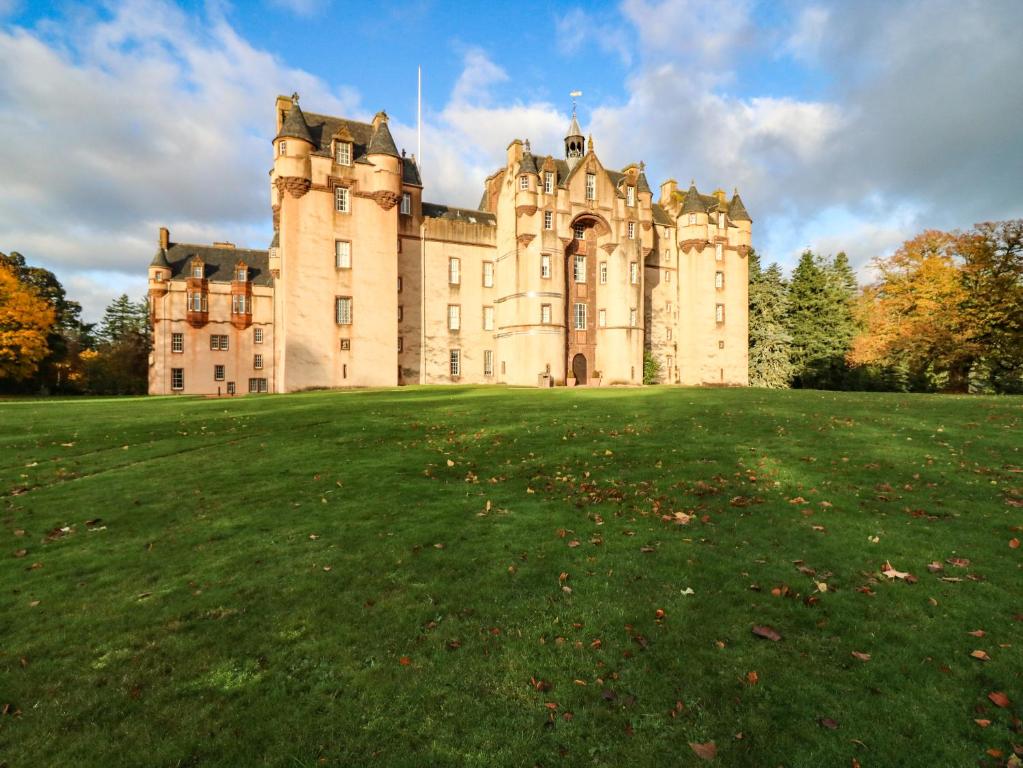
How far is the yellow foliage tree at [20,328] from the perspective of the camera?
49.4 metres

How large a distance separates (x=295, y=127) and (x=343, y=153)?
4.20m

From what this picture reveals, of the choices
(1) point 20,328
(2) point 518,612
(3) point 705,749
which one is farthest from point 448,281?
(3) point 705,749

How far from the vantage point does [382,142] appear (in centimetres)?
4631

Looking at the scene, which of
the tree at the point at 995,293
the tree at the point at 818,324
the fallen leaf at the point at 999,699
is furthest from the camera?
the tree at the point at 818,324

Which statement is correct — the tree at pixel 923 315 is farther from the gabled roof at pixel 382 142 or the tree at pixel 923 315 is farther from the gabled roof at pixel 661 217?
the gabled roof at pixel 382 142

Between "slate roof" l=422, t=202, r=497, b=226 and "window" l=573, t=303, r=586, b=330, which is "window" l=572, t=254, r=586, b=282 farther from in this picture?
"slate roof" l=422, t=202, r=497, b=226

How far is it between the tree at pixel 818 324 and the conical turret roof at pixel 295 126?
5716 centimetres

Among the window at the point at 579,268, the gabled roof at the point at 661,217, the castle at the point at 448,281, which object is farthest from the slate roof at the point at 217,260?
the gabled roof at the point at 661,217

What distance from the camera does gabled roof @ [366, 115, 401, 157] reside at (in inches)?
1811

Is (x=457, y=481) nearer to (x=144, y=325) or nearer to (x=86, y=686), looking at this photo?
(x=86, y=686)

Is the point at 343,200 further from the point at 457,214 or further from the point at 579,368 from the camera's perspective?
the point at 579,368

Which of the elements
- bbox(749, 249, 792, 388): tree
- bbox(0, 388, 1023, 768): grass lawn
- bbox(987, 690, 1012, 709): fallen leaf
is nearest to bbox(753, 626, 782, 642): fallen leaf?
bbox(0, 388, 1023, 768): grass lawn

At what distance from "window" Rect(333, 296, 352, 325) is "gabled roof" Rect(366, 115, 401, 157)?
13392 millimetres

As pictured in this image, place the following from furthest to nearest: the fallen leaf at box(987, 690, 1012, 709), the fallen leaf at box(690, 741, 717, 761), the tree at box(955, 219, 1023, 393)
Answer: the tree at box(955, 219, 1023, 393), the fallen leaf at box(987, 690, 1012, 709), the fallen leaf at box(690, 741, 717, 761)
